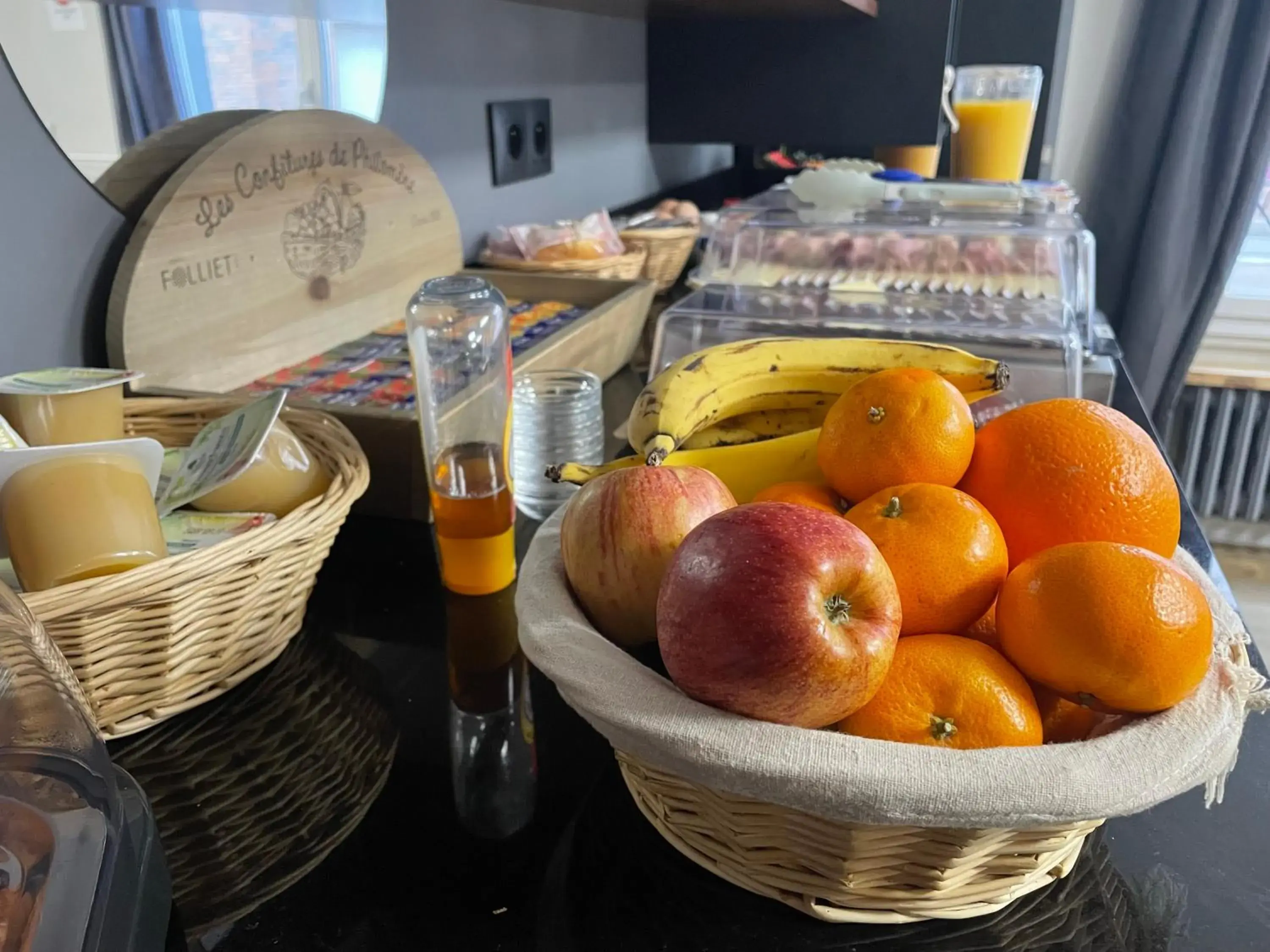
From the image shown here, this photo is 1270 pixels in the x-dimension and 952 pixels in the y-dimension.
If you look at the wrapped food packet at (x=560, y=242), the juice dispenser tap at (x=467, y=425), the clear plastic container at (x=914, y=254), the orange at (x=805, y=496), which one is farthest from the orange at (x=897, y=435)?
the wrapped food packet at (x=560, y=242)

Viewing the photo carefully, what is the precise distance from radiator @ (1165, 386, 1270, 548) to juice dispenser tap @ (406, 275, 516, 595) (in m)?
1.99

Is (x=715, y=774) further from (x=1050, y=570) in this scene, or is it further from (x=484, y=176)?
(x=484, y=176)

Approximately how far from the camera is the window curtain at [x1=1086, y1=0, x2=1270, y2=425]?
1973mm

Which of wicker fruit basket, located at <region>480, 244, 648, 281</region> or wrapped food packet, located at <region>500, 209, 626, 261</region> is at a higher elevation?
wrapped food packet, located at <region>500, 209, 626, 261</region>

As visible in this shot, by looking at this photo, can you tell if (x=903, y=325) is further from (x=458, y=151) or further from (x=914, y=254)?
(x=458, y=151)

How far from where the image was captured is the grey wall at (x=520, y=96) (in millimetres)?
1136

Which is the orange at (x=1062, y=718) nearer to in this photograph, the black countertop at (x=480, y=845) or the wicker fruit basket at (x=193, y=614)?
the black countertop at (x=480, y=845)

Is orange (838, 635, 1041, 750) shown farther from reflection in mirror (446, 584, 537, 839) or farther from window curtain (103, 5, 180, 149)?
window curtain (103, 5, 180, 149)

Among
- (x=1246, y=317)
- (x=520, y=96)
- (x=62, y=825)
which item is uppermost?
(x=520, y=96)

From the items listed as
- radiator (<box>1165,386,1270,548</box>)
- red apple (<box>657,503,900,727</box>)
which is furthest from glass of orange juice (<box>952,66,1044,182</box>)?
red apple (<box>657,503,900,727</box>)

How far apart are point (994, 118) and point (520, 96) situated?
0.81m

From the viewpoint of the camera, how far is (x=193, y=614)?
0.51 metres

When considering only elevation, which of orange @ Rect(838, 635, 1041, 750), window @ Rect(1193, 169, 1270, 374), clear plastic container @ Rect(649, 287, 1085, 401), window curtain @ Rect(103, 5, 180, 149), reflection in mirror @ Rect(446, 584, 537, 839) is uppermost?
window curtain @ Rect(103, 5, 180, 149)

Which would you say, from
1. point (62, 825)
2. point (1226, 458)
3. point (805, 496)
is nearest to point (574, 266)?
point (805, 496)
